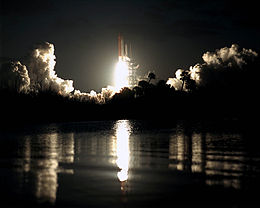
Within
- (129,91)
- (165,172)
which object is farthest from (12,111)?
(165,172)

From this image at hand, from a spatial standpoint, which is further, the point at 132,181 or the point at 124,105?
the point at 124,105

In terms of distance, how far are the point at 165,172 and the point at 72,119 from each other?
11424 cm

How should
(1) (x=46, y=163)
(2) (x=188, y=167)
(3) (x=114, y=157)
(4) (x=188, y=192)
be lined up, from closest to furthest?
(4) (x=188, y=192) → (2) (x=188, y=167) → (1) (x=46, y=163) → (3) (x=114, y=157)

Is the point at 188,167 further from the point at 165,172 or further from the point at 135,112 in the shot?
the point at 135,112

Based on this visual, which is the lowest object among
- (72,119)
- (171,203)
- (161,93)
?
(171,203)

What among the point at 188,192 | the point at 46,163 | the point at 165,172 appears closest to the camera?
the point at 188,192

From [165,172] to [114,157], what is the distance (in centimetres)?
777

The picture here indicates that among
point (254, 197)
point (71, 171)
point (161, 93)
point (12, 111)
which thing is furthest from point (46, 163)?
point (161, 93)

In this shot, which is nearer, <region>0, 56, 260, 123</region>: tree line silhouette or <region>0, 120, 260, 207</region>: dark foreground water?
<region>0, 120, 260, 207</region>: dark foreground water

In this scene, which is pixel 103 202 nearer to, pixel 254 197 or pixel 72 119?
pixel 254 197

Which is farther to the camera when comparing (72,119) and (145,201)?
(72,119)

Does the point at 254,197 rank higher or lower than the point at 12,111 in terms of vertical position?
lower

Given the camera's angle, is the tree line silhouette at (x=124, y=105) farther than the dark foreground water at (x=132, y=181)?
Yes

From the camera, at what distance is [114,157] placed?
27562 millimetres
